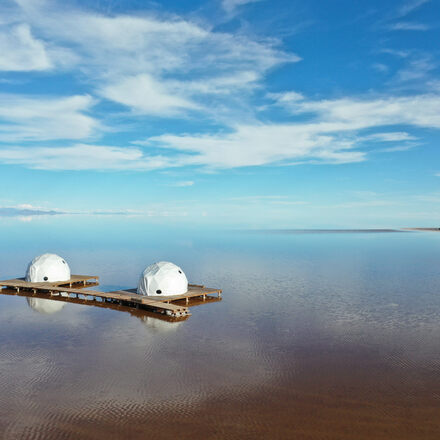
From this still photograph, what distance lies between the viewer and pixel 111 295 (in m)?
35.1

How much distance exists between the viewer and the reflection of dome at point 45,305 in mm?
33209

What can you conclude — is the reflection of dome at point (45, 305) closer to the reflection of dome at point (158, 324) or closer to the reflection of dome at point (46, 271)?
the reflection of dome at point (46, 271)

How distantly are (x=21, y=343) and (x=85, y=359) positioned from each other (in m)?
5.23

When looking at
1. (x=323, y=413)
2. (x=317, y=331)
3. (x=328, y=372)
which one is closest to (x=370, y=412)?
(x=323, y=413)

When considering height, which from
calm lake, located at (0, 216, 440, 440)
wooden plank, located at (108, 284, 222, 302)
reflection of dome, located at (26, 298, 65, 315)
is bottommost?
calm lake, located at (0, 216, 440, 440)

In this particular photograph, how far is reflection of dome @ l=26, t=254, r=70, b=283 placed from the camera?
138 feet

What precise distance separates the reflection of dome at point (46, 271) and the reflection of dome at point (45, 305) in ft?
15.0

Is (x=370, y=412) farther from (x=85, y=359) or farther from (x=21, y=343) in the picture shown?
(x=21, y=343)

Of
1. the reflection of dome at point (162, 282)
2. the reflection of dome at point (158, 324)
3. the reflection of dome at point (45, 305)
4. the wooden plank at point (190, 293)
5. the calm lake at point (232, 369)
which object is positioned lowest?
the calm lake at point (232, 369)

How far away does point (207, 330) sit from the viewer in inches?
1085

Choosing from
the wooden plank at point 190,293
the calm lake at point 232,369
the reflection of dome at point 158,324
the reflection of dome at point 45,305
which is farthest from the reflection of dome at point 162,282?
the reflection of dome at point 45,305

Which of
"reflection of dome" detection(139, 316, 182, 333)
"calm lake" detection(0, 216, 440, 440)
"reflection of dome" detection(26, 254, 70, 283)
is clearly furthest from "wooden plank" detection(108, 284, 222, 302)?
"reflection of dome" detection(26, 254, 70, 283)

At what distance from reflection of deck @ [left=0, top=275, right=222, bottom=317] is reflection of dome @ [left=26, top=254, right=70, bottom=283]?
2.39ft

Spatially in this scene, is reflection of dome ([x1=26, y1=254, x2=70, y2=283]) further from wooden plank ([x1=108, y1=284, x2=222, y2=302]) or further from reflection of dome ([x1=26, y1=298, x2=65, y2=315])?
wooden plank ([x1=108, y1=284, x2=222, y2=302])
